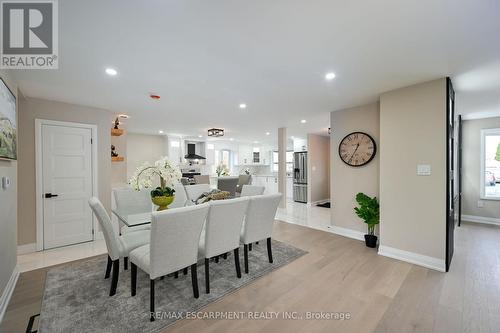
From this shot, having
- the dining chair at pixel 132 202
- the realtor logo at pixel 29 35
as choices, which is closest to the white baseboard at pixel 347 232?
the dining chair at pixel 132 202

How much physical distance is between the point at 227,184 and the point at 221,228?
12.6 ft

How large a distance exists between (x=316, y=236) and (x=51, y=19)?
4.39 meters

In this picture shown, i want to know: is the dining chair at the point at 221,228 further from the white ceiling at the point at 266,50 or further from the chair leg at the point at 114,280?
the white ceiling at the point at 266,50

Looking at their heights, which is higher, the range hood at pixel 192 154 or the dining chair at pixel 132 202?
the range hood at pixel 192 154

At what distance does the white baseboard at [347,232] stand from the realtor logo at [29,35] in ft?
15.6

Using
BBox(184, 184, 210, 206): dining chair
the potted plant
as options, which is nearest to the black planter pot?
the potted plant

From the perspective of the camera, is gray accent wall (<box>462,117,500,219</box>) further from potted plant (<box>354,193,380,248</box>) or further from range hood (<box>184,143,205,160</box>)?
range hood (<box>184,143,205,160</box>)

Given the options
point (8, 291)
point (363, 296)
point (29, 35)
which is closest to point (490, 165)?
point (363, 296)

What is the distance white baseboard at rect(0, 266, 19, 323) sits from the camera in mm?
1879

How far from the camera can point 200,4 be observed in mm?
1410

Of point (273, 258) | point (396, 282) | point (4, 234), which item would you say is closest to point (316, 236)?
point (273, 258)

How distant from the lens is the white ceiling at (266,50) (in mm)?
1468

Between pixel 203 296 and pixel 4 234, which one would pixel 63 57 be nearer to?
pixel 4 234

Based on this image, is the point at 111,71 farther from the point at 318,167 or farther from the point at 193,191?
the point at 318,167
